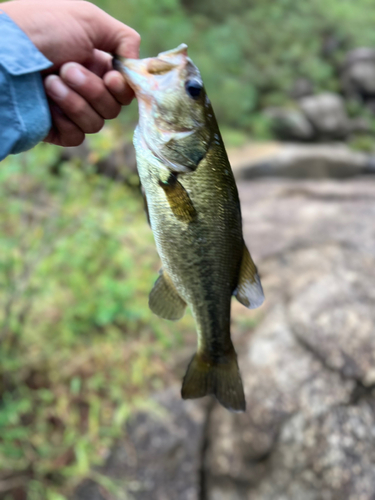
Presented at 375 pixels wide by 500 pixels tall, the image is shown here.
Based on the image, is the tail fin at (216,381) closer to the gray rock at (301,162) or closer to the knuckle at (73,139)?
the knuckle at (73,139)

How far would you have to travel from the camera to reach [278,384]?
260cm

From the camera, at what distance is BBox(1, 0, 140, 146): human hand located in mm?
1083

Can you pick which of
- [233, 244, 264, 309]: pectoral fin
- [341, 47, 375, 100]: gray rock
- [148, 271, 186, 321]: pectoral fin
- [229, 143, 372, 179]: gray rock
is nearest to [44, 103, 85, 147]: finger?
[148, 271, 186, 321]: pectoral fin

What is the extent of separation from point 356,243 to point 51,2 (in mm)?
3414

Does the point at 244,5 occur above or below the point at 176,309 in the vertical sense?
below

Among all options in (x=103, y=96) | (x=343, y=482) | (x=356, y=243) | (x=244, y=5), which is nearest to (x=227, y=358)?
(x=103, y=96)

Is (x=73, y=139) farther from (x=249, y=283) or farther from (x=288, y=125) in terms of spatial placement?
(x=288, y=125)

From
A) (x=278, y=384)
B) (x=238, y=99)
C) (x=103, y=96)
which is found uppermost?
(x=103, y=96)

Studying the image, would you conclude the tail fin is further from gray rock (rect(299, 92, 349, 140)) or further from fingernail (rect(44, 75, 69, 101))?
gray rock (rect(299, 92, 349, 140))

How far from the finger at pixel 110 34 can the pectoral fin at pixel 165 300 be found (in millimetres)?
707

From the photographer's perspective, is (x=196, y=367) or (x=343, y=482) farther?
(x=343, y=482)

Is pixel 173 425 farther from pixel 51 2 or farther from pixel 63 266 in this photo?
pixel 51 2

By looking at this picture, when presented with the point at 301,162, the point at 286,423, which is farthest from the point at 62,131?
the point at 301,162

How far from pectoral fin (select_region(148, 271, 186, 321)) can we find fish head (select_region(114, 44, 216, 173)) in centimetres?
38
